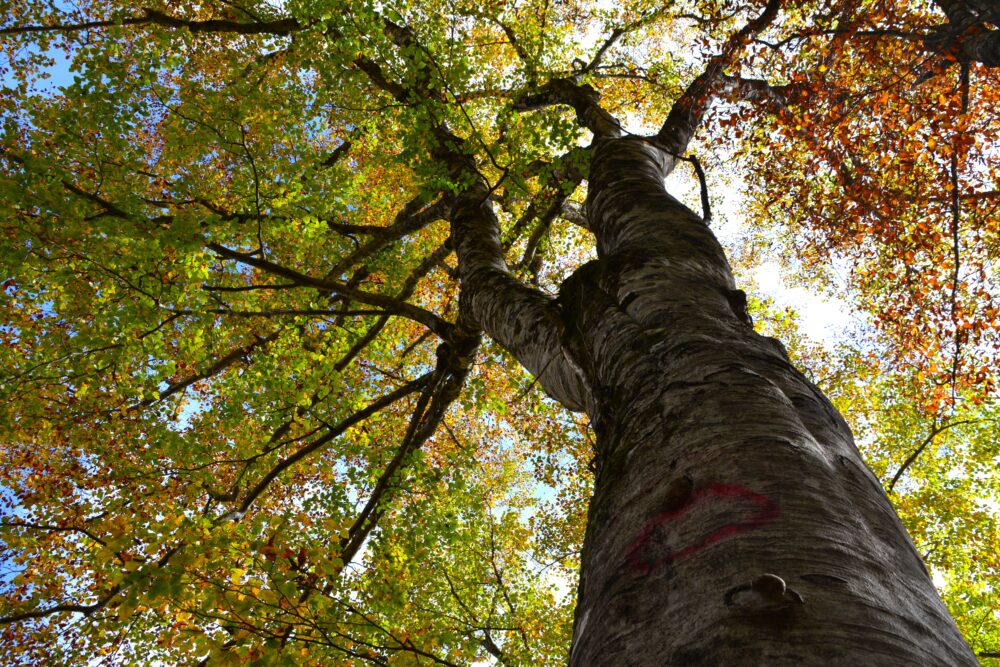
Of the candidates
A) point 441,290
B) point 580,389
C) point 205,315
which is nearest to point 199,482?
point 205,315

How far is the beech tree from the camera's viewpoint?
1329 millimetres

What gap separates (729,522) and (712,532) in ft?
0.16

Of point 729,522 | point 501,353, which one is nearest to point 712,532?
point 729,522

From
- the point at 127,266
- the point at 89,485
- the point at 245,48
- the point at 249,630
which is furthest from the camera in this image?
the point at 245,48

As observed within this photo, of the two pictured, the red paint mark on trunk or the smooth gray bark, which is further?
the red paint mark on trunk

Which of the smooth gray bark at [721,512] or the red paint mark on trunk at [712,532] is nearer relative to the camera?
the smooth gray bark at [721,512]

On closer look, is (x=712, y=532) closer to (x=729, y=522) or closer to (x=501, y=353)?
(x=729, y=522)

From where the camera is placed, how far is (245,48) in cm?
1081

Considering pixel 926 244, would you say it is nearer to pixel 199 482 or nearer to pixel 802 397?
pixel 802 397

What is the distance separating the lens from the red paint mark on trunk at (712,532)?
47.1 inches

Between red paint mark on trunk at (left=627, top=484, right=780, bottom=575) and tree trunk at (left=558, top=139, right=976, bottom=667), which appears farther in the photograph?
red paint mark on trunk at (left=627, top=484, right=780, bottom=575)

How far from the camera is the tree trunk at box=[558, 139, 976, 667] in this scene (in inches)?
37.5

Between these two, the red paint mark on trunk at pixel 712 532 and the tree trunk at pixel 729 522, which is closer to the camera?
the tree trunk at pixel 729 522

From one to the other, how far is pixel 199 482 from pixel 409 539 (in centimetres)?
187
